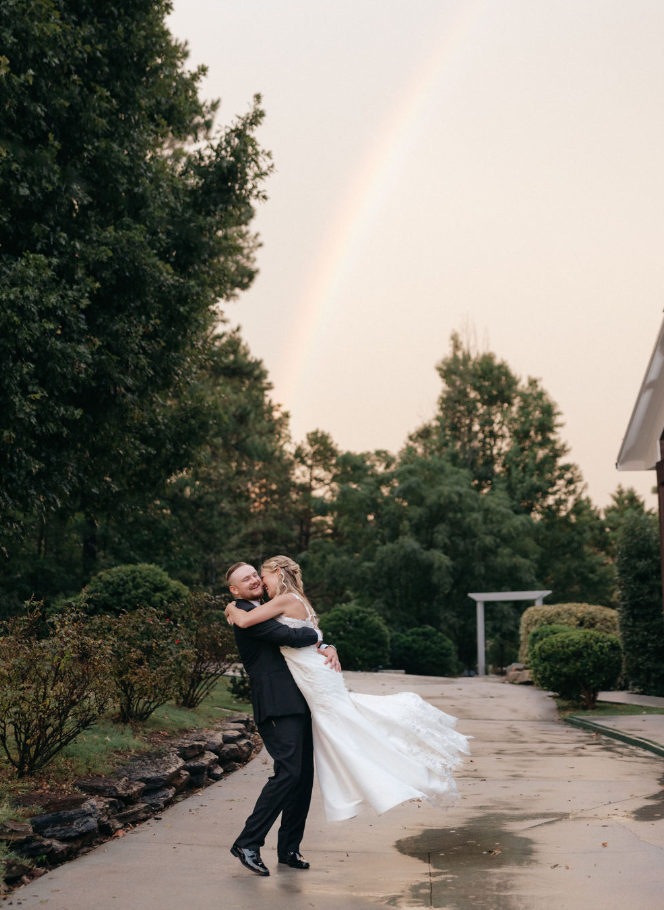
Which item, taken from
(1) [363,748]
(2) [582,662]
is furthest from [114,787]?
(2) [582,662]

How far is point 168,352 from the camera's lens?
58.9 ft

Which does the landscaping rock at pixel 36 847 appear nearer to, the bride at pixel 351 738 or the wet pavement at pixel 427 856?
the wet pavement at pixel 427 856

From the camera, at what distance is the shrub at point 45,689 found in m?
7.09

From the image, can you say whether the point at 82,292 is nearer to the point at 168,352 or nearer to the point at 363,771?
the point at 168,352

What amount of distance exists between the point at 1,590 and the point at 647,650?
19729 mm

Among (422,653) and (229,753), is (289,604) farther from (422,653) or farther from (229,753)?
(422,653)

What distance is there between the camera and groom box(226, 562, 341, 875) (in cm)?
589

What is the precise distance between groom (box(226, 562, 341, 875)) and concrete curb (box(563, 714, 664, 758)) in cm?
728

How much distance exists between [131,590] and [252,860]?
10.6 m

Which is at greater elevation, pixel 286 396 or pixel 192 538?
pixel 286 396

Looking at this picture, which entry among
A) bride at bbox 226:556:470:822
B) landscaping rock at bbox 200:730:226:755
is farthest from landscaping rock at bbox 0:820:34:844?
landscaping rock at bbox 200:730:226:755

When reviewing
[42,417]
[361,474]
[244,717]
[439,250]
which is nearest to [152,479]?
[42,417]

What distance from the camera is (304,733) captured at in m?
6.15

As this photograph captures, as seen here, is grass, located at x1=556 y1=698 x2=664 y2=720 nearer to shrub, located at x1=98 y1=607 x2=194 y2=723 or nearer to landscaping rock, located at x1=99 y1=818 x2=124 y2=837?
shrub, located at x1=98 y1=607 x2=194 y2=723
